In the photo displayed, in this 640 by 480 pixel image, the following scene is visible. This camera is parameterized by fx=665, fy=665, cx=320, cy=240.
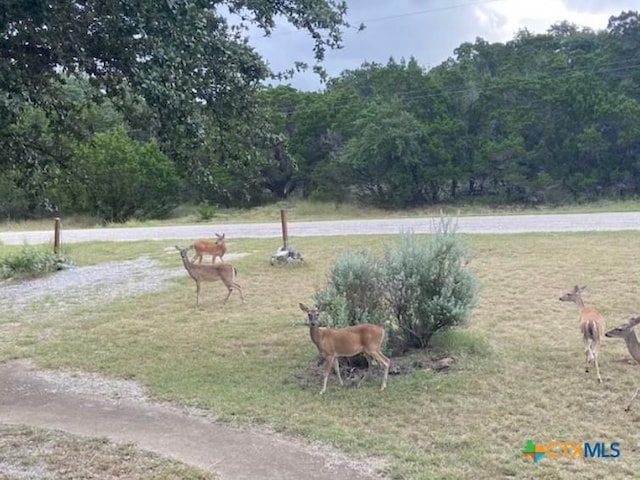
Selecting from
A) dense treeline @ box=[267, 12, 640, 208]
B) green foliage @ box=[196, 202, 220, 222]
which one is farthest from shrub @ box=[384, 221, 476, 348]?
green foliage @ box=[196, 202, 220, 222]

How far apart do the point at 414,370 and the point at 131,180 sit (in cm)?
2920

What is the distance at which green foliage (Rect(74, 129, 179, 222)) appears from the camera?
3281 cm

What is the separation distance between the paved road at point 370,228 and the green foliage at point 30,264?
4.96 meters

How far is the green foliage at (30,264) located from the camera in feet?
45.9

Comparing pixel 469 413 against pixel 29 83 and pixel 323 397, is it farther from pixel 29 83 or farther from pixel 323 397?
pixel 29 83

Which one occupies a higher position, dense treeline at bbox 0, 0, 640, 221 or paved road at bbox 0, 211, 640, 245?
dense treeline at bbox 0, 0, 640, 221

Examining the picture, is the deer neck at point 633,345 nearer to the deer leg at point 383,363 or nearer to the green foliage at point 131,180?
the deer leg at point 383,363

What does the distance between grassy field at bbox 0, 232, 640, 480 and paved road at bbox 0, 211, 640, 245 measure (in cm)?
510

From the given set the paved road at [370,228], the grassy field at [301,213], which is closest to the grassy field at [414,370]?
the paved road at [370,228]

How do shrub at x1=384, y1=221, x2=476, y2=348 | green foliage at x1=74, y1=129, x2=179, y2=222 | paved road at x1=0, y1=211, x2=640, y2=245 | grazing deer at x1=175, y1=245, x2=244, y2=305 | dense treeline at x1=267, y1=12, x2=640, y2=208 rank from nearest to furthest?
shrub at x1=384, y1=221, x2=476, y2=348, grazing deer at x1=175, y1=245, x2=244, y2=305, paved road at x1=0, y1=211, x2=640, y2=245, dense treeline at x1=267, y1=12, x2=640, y2=208, green foliage at x1=74, y1=129, x2=179, y2=222

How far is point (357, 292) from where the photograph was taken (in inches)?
281

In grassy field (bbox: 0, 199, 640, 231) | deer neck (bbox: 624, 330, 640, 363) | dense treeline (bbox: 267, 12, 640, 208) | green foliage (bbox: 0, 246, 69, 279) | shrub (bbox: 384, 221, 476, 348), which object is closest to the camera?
deer neck (bbox: 624, 330, 640, 363)

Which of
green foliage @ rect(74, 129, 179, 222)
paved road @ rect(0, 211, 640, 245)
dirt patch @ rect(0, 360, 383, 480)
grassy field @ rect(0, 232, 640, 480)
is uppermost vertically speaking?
green foliage @ rect(74, 129, 179, 222)

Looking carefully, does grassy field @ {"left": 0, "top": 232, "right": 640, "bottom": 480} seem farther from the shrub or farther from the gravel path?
the gravel path
